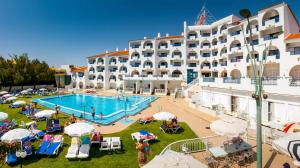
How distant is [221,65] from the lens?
142 feet

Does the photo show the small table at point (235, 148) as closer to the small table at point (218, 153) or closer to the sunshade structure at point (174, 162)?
the small table at point (218, 153)

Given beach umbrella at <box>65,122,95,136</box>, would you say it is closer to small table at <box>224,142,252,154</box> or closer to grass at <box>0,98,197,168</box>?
grass at <box>0,98,197,168</box>

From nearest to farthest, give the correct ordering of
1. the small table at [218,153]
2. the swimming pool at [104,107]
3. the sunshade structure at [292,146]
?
the sunshade structure at [292,146], the small table at [218,153], the swimming pool at [104,107]

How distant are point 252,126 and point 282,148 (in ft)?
32.5

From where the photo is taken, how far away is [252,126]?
16.3 meters

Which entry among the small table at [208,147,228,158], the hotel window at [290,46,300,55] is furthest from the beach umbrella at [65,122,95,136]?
the hotel window at [290,46,300,55]

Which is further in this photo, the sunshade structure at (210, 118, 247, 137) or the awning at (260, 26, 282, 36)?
the awning at (260, 26, 282, 36)

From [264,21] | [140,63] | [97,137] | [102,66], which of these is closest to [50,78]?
[102,66]

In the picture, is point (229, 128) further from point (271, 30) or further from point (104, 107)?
point (271, 30)

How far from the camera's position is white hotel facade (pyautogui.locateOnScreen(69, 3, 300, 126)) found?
1698 cm

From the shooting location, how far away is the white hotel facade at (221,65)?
669 inches

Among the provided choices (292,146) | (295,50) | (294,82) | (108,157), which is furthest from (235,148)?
(295,50)

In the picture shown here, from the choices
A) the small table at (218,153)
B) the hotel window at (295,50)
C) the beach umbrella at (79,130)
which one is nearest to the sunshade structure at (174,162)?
the small table at (218,153)

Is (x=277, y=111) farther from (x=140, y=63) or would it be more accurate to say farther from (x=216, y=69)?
(x=140, y=63)
